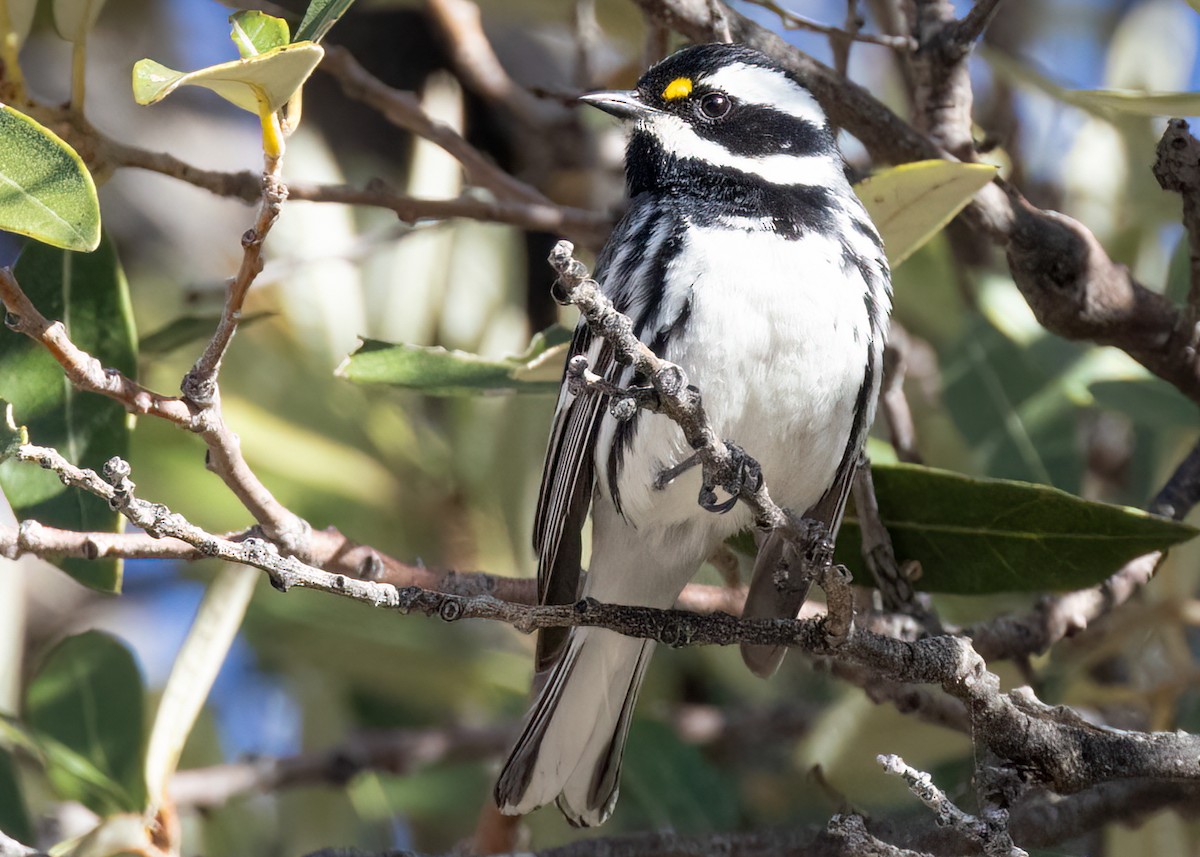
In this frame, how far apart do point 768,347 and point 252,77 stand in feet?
3.25

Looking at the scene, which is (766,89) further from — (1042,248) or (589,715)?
(589,715)

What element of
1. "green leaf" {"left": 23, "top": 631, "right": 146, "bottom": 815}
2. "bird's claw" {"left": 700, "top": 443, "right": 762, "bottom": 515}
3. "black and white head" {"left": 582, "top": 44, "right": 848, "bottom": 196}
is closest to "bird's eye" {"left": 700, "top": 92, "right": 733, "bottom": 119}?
"black and white head" {"left": 582, "top": 44, "right": 848, "bottom": 196}

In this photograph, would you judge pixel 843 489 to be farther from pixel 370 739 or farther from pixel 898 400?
pixel 370 739

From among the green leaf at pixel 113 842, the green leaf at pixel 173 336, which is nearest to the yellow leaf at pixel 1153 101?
the green leaf at pixel 173 336

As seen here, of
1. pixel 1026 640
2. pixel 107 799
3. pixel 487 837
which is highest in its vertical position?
pixel 1026 640

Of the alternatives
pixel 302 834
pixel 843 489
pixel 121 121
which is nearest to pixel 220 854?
pixel 302 834

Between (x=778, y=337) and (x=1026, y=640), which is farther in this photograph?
(x=1026, y=640)

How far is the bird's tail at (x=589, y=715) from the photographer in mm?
2586

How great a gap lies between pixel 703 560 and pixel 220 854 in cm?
140

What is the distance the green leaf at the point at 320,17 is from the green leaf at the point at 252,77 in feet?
0.61

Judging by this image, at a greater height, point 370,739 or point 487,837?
point 487,837

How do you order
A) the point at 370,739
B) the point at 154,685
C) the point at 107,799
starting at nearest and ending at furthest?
1. the point at 107,799
2. the point at 370,739
3. the point at 154,685

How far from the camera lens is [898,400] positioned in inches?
110

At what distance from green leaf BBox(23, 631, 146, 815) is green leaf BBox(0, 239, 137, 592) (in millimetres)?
464
